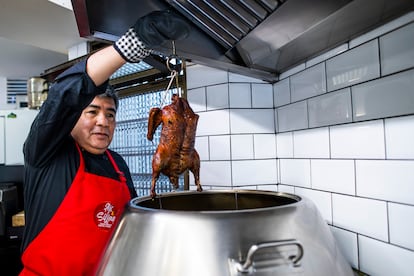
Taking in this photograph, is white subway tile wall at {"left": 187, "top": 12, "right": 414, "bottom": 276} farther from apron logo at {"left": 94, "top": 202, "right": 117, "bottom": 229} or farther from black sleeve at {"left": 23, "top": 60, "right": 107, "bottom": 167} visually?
black sleeve at {"left": 23, "top": 60, "right": 107, "bottom": 167}

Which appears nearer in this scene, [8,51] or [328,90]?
[328,90]

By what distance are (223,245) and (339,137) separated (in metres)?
0.54

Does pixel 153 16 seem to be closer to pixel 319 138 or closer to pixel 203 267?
pixel 203 267

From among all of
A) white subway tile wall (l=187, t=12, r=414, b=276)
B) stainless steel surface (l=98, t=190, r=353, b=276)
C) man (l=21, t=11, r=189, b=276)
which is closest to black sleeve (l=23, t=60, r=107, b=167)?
man (l=21, t=11, r=189, b=276)

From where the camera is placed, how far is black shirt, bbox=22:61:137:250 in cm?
62

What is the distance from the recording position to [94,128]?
0.91 m

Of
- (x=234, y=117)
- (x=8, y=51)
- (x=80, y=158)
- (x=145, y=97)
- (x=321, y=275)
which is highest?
(x=8, y=51)

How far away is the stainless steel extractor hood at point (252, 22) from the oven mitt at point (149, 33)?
2.4 inches

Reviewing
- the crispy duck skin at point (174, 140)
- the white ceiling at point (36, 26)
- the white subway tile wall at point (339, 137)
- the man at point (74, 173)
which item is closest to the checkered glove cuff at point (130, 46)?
the man at point (74, 173)

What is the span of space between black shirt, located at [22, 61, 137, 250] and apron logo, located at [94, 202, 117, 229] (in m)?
0.10

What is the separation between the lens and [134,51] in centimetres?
59

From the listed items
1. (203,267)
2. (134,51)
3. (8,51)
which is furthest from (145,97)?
(8,51)

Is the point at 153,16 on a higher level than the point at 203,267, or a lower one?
higher

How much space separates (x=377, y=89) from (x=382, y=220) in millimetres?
291
